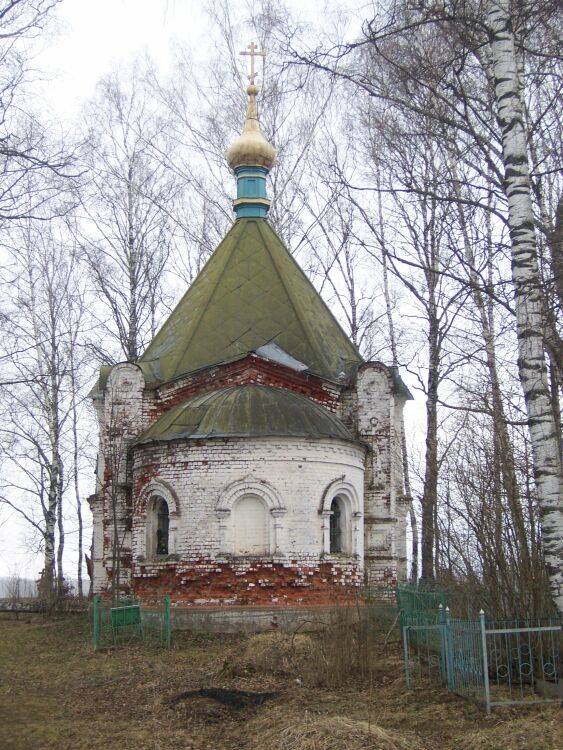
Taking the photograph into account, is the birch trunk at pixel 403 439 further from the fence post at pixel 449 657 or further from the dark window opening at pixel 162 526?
the fence post at pixel 449 657

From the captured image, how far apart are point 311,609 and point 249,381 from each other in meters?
4.12

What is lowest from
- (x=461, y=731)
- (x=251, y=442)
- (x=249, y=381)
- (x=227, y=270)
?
(x=461, y=731)

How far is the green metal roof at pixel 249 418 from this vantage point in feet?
48.5

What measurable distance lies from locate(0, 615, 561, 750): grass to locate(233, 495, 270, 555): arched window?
8.29 feet

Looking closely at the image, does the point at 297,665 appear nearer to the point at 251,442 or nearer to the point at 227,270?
the point at 251,442

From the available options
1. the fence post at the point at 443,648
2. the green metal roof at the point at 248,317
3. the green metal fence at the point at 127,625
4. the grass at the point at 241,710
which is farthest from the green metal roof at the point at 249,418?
the fence post at the point at 443,648

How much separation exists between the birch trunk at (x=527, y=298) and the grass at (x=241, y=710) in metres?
1.39

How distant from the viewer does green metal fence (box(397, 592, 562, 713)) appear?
768cm

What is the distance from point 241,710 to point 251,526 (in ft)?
21.0

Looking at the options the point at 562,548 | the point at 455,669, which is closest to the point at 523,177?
the point at 562,548

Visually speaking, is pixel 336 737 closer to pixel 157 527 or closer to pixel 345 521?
pixel 345 521

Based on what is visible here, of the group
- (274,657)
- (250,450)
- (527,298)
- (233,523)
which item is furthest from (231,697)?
(250,450)

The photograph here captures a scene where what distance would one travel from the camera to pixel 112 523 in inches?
664

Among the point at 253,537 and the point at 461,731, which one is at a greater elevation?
the point at 253,537
